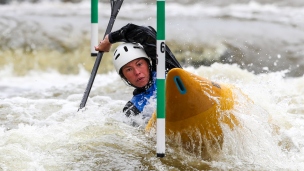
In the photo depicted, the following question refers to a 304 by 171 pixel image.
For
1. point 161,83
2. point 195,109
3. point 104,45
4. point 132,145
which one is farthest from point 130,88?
point 161,83

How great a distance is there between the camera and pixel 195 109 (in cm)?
427

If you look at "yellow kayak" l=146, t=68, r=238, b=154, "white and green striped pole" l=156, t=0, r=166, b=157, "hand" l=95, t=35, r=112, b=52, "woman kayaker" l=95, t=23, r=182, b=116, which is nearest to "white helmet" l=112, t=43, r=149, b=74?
"woman kayaker" l=95, t=23, r=182, b=116

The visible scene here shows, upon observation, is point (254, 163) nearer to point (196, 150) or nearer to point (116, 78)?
point (196, 150)

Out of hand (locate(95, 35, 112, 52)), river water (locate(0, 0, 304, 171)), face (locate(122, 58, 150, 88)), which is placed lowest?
river water (locate(0, 0, 304, 171))

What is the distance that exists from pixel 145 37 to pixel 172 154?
3.77 feet

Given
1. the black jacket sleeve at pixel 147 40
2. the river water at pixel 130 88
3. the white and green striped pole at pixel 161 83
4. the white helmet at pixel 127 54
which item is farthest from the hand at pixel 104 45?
the white and green striped pole at pixel 161 83

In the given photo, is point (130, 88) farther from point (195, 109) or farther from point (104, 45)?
point (195, 109)

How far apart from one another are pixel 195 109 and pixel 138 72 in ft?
2.95

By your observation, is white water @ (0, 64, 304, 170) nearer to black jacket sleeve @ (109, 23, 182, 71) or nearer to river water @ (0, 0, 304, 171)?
river water @ (0, 0, 304, 171)

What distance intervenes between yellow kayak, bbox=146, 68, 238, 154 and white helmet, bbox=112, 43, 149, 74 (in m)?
0.83

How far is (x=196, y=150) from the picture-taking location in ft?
14.7

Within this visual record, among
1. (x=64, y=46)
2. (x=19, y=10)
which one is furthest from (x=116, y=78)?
(x=19, y=10)

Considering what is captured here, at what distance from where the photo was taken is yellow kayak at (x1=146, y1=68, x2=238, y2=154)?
4215mm

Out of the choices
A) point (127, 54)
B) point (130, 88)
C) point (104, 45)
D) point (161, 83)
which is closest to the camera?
point (161, 83)
